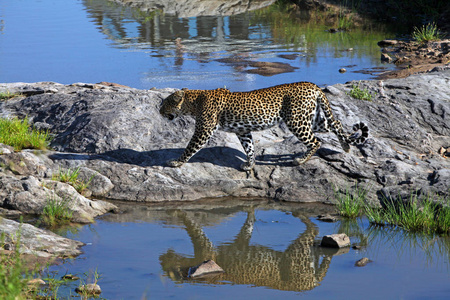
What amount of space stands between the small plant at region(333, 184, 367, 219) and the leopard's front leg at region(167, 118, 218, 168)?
1895 millimetres

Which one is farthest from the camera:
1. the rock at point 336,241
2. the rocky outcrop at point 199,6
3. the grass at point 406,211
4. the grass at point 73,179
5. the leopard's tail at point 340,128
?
the rocky outcrop at point 199,6

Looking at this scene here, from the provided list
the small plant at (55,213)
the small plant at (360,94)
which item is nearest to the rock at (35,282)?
the small plant at (55,213)

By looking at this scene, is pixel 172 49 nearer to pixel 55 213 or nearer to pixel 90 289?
pixel 55 213

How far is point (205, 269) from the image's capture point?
248 inches

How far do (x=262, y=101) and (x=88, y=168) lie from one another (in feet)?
8.54

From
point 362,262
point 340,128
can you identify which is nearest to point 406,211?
point 362,262

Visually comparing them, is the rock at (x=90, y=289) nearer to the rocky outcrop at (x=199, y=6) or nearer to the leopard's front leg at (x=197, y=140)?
the leopard's front leg at (x=197, y=140)

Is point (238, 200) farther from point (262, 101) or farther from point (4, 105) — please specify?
point (4, 105)

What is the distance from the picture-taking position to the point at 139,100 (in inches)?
413

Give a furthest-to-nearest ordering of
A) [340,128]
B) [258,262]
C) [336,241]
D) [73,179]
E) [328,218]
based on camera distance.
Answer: [340,128] → [73,179] → [328,218] → [336,241] → [258,262]

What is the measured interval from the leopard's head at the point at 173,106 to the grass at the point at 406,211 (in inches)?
99.4

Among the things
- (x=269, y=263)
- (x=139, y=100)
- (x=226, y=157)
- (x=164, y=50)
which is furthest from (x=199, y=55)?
(x=269, y=263)

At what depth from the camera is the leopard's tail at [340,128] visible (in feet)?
30.9

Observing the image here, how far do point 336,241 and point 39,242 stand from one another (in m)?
3.12
